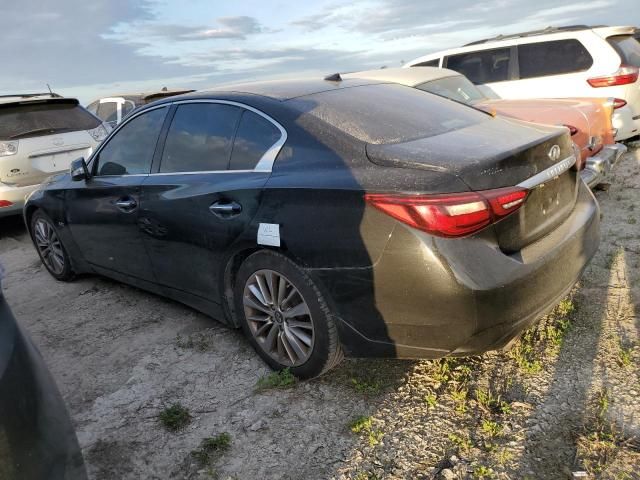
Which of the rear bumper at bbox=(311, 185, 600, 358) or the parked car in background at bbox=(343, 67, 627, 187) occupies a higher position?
the parked car in background at bbox=(343, 67, 627, 187)

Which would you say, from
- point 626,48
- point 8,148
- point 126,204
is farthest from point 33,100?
point 626,48

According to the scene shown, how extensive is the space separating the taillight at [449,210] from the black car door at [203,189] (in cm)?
85

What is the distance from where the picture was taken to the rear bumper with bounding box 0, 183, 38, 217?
618 cm

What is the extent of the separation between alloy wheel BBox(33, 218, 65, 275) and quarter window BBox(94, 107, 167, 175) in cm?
108

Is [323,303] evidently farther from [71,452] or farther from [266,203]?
[71,452]

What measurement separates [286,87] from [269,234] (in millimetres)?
1093

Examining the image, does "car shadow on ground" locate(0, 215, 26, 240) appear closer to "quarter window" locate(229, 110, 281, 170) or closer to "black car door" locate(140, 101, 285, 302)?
"black car door" locate(140, 101, 285, 302)

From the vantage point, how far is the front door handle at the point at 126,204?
3.68 meters

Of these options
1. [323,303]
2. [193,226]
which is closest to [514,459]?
[323,303]

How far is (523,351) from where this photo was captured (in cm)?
299

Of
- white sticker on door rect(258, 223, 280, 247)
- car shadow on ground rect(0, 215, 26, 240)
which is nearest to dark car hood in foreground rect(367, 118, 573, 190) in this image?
white sticker on door rect(258, 223, 280, 247)

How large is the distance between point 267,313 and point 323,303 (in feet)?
1.49

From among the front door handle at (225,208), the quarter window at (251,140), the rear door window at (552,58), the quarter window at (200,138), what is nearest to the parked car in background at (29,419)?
the front door handle at (225,208)

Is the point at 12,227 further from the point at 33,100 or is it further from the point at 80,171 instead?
the point at 80,171
